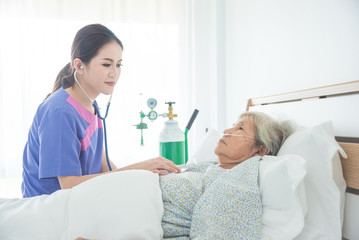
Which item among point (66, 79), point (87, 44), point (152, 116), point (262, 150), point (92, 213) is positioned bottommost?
point (92, 213)

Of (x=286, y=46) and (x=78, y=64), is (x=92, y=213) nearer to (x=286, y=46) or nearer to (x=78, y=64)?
(x=78, y=64)

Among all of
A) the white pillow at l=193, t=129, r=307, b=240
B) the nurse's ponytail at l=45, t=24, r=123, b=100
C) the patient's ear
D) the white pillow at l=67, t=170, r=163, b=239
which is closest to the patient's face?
A: the patient's ear

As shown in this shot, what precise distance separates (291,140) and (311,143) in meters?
0.10

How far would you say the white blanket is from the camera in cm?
83

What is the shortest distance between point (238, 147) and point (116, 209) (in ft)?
2.15

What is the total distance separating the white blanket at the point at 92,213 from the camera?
0.83 meters

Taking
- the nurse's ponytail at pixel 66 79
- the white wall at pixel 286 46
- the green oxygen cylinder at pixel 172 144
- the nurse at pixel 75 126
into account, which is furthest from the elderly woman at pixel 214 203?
the nurse's ponytail at pixel 66 79

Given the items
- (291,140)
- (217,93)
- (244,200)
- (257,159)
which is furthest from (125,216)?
(217,93)

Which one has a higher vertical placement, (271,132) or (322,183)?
(271,132)

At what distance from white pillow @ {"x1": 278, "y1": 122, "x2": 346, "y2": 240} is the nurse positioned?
537mm

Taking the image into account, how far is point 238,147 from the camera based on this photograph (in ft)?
4.15

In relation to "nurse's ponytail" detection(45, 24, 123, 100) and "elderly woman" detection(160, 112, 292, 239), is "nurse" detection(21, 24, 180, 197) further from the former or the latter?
"elderly woman" detection(160, 112, 292, 239)

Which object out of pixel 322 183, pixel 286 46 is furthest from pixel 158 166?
pixel 286 46

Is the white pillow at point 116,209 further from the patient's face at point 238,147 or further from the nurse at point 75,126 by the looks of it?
the patient's face at point 238,147
